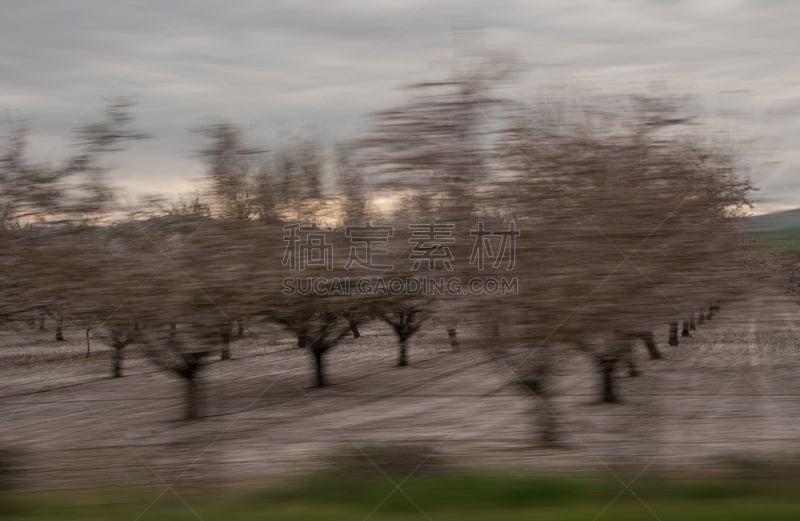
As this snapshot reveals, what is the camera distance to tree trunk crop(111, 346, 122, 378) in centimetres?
1263

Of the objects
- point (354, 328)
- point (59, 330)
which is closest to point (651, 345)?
point (354, 328)

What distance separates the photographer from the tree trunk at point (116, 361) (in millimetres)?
12630

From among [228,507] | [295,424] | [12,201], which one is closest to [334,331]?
[295,424]

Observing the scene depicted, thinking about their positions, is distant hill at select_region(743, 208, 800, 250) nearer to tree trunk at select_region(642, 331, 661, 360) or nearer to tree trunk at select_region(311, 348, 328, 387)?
tree trunk at select_region(642, 331, 661, 360)

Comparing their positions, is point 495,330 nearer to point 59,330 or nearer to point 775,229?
point 775,229

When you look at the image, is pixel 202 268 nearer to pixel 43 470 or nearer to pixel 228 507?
pixel 43 470

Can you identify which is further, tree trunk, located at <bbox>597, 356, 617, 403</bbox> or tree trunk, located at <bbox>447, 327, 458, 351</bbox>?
tree trunk, located at <bbox>597, 356, 617, 403</bbox>

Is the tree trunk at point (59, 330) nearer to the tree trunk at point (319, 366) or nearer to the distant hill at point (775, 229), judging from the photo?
the tree trunk at point (319, 366)

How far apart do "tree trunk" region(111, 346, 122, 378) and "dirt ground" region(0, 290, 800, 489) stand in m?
0.30

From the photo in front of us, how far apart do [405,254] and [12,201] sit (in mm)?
5899

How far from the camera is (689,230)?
866 cm

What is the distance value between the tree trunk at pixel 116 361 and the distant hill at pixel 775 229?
359 inches

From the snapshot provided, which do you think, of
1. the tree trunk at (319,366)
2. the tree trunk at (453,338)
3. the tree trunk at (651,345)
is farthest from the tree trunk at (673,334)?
the tree trunk at (319,366)

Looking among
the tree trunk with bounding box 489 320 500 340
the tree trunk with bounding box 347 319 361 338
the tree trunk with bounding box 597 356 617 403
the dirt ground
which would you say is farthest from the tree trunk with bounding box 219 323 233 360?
the tree trunk with bounding box 597 356 617 403
